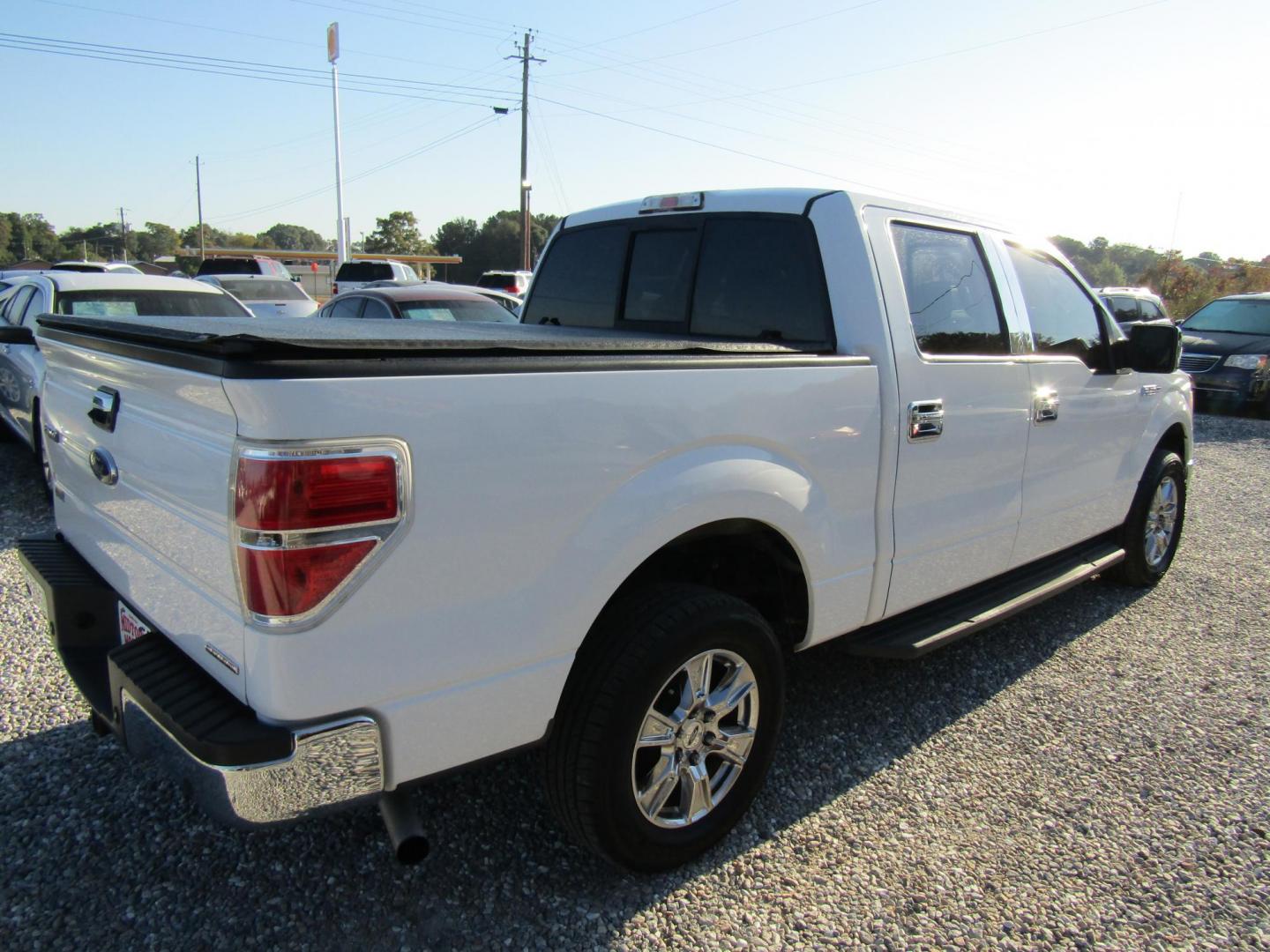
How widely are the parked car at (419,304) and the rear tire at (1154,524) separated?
6.59 metres

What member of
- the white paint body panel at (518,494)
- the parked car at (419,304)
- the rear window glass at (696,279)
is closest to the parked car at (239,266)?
the parked car at (419,304)

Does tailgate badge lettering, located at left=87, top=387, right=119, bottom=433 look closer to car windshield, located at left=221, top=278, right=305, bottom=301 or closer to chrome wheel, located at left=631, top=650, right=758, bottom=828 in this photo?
chrome wheel, located at left=631, top=650, right=758, bottom=828

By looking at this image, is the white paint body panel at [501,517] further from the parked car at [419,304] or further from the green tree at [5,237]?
the green tree at [5,237]

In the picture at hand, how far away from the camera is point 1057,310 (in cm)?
391

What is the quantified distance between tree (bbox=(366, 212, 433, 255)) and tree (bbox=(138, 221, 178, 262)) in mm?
→ 47073

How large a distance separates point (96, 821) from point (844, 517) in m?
2.53

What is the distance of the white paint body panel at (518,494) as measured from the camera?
1.73 m

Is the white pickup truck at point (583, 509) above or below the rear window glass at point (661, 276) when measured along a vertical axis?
below

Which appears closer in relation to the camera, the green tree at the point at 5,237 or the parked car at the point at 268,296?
the parked car at the point at 268,296

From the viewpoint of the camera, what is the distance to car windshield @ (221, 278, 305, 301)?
14859mm

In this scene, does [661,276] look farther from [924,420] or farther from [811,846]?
[811,846]

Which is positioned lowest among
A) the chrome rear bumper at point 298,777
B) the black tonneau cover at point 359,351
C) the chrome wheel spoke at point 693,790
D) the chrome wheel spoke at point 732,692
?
the chrome wheel spoke at point 693,790

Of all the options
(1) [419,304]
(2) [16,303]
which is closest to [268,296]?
(1) [419,304]

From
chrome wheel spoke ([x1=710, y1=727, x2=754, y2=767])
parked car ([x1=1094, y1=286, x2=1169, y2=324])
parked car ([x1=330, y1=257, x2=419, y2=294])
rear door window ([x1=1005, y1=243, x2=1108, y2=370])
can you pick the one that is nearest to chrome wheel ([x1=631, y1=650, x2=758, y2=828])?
chrome wheel spoke ([x1=710, y1=727, x2=754, y2=767])
